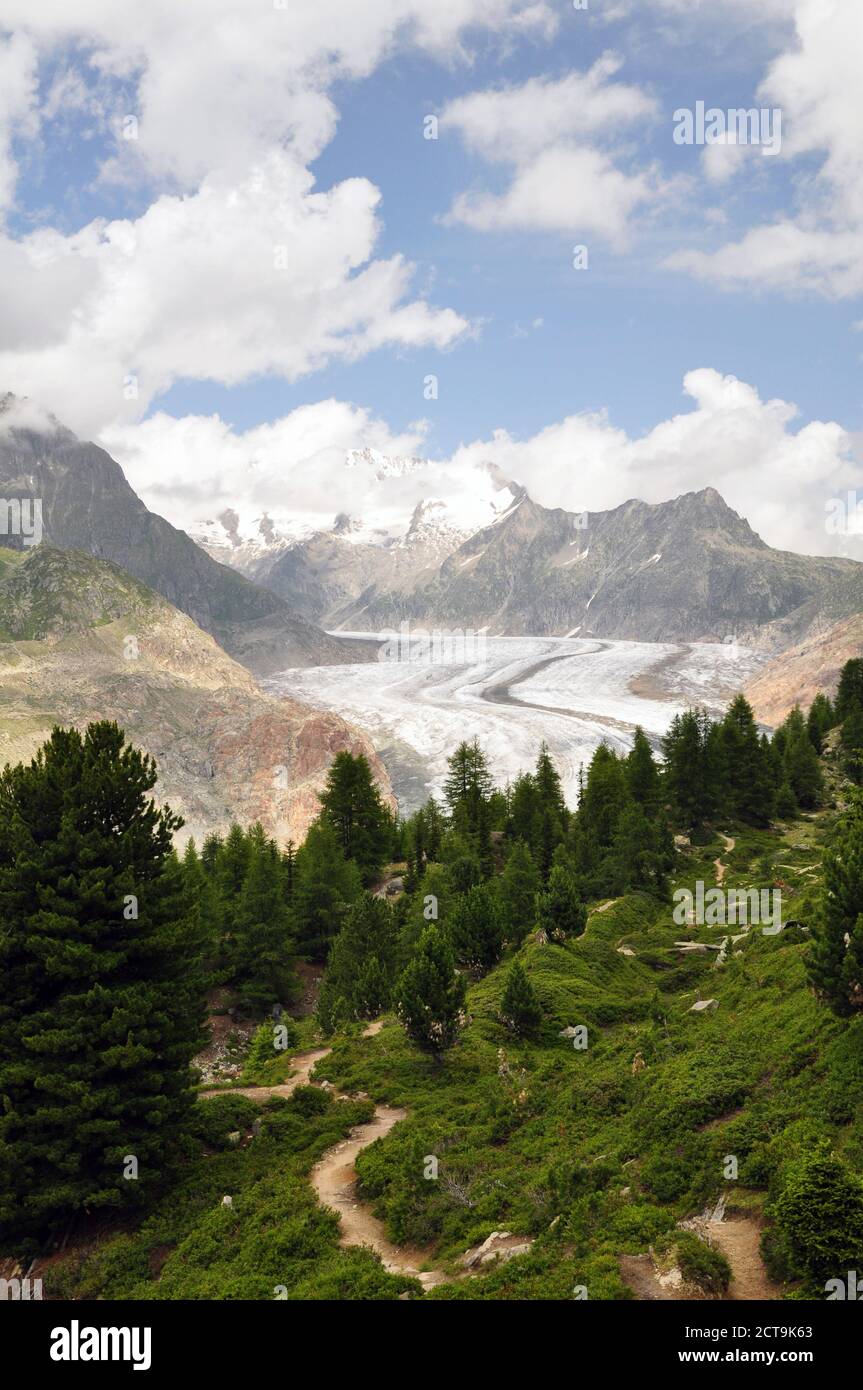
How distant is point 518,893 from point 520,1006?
2084 centimetres

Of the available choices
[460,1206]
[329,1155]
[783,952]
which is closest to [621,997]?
[783,952]

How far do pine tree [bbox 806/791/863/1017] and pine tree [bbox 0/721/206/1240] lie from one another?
18738 millimetres

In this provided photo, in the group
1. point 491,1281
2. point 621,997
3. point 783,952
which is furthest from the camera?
point 621,997

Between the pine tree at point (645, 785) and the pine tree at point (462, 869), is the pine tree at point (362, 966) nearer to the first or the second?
the pine tree at point (462, 869)

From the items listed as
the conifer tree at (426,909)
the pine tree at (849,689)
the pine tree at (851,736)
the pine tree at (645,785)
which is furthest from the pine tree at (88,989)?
the pine tree at (849,689)

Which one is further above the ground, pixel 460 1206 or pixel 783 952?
pixel 783 952

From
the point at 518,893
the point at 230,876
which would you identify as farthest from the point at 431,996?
the point at 230,876

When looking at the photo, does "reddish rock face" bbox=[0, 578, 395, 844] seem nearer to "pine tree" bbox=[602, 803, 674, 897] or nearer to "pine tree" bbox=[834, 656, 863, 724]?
"pine tree" bbox=[834, 656, 863, 724]

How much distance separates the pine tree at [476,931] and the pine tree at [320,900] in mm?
17379

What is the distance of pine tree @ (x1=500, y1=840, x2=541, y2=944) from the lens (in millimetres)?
51844
